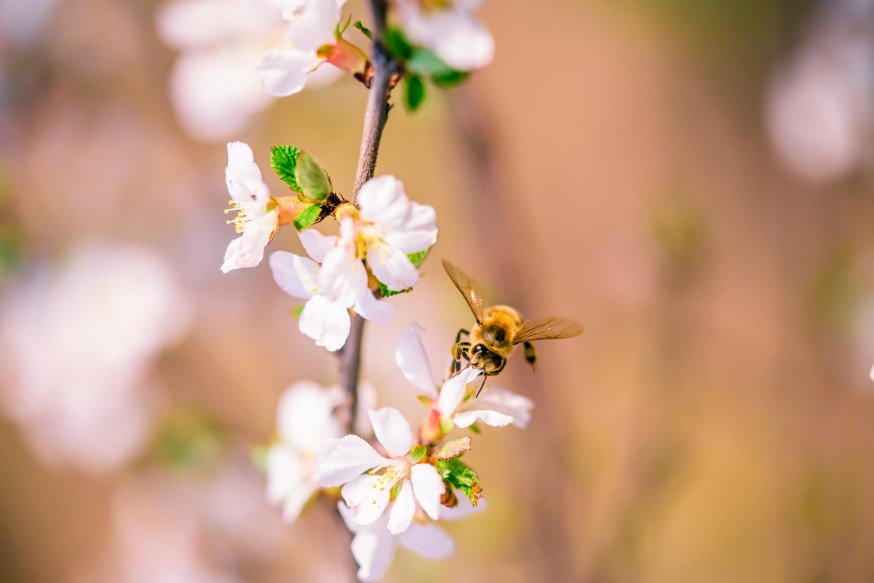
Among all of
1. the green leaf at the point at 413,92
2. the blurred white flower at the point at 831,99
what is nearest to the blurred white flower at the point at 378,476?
the green leaf at the point at 413,92

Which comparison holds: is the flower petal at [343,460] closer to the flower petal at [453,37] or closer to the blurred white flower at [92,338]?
the flower petal at [453,37]

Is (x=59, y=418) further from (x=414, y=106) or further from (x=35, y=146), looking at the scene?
(x=414, y=106)

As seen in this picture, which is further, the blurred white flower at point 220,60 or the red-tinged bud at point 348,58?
the blurred white flower at point 220,60

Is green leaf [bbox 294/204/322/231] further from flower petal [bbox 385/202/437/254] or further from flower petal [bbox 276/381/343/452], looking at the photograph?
flower petal [bbox 276/381/343/452]

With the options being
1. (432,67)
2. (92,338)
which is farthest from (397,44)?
(92,338)

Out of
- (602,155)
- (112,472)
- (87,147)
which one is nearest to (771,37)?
(602,155)

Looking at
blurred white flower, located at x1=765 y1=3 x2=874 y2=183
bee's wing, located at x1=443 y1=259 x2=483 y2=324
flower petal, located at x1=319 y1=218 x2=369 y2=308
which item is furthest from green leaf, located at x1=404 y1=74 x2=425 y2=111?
blurred white flower, located at x1=765 y1=3 x2=874 y2=183
